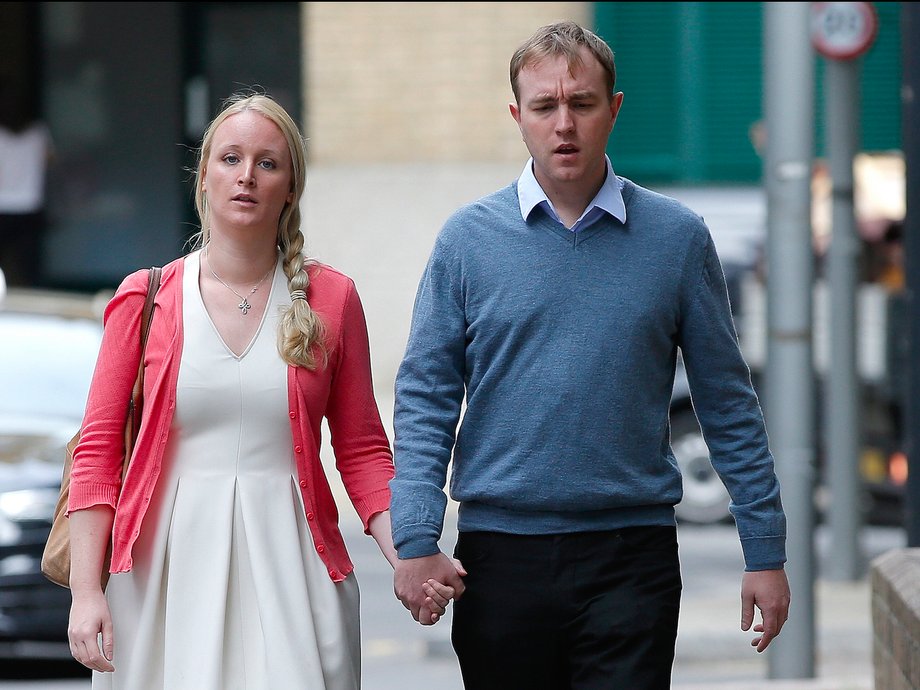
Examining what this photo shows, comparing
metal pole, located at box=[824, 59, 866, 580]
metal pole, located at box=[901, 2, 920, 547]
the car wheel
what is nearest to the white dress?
metal pole, located at box=[901, 2, 920, 547]

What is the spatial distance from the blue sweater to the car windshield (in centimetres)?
473

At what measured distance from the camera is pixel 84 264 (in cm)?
1526

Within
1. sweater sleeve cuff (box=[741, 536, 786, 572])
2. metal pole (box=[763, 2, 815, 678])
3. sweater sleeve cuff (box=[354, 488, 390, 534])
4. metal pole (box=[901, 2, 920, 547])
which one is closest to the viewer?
sweater sleeve cuff (box=[741, 536, 786, 572])

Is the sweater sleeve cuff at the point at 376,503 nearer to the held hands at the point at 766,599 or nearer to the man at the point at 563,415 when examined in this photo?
the man at the point at 563,415

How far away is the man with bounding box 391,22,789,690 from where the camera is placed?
12.9 ft

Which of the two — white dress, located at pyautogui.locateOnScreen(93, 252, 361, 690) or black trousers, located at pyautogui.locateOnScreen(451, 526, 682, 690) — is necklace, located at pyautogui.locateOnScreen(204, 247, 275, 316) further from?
black trousers, located at pyautogui.locateOnScreen(451, 526, 682, 690)

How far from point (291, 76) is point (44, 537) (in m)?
7.43

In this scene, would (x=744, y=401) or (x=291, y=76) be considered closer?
(x=744, y=401)

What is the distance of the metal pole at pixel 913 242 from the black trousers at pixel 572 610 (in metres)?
2.57

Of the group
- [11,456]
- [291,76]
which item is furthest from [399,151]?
[11,456]

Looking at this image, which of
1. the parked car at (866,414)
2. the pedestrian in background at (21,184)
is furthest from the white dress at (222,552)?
the pedestrian in background at (21,184)

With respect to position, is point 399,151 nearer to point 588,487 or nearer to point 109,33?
point 109,33

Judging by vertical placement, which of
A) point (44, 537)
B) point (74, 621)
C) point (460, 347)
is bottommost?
point (44, 537)

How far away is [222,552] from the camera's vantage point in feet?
12.9
